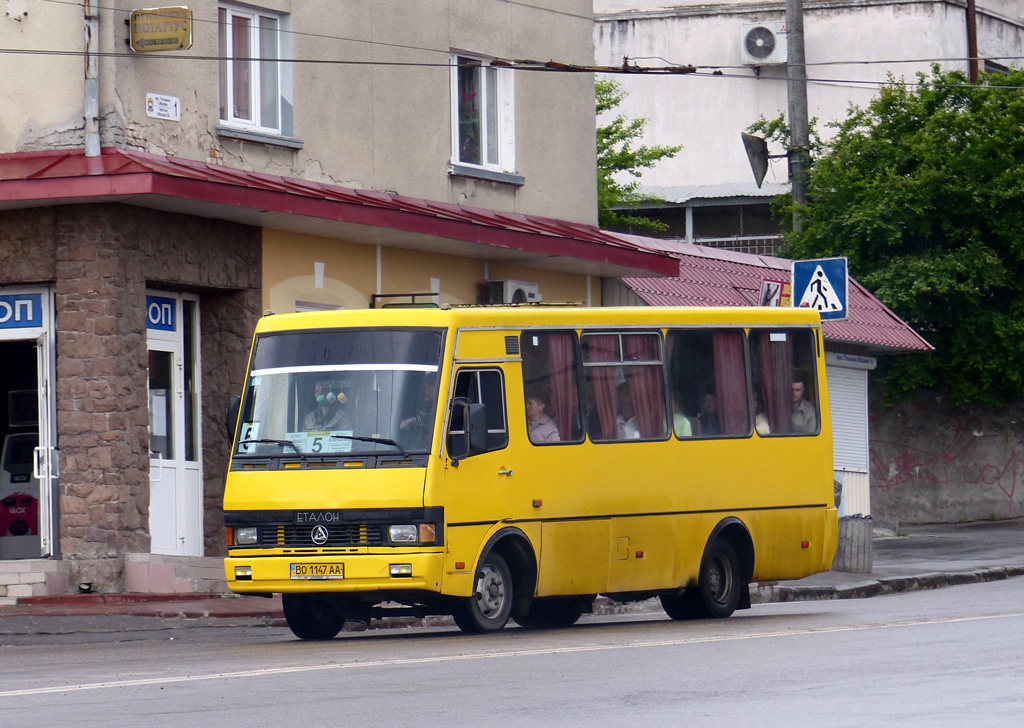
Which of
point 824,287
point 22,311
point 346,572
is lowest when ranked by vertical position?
point 346,572

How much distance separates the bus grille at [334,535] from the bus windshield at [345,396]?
56cm

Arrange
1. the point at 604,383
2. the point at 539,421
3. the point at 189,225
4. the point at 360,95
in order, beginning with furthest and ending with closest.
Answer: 1. the point at 360,95
2. the point at 189,225
3. the point at 604,383
4. the point at 539,421

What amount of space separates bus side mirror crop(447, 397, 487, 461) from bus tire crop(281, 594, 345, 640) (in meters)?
1.63

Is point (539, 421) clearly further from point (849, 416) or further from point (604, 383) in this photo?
point (849, 416)

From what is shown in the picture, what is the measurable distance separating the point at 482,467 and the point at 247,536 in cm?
182

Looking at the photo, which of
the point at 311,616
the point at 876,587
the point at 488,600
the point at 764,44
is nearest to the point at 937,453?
the point at 876,587

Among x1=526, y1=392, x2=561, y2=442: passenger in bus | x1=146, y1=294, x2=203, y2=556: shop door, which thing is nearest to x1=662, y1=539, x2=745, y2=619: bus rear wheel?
x1=526, y1=392, x2=561, y2=442: passenger in bus

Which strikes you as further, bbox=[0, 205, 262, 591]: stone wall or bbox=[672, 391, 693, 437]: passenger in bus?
bbox=[0, 205, 262, 591]: stone wall

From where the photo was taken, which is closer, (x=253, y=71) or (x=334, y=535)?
(x=334, y=535)

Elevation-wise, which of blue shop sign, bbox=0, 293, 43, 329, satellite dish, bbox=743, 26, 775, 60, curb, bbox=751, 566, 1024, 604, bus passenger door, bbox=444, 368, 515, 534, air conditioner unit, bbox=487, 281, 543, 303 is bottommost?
curb, bbox=751, 566, 1024, 604

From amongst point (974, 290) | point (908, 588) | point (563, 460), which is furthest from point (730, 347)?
point (974, 290)

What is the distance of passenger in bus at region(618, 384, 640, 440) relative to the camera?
1560 cm

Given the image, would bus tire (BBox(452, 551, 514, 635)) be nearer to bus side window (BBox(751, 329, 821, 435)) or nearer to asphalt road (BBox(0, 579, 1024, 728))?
asphalt road (BBox(0, 579, 1024, 728))

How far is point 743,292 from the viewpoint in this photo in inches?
1117
